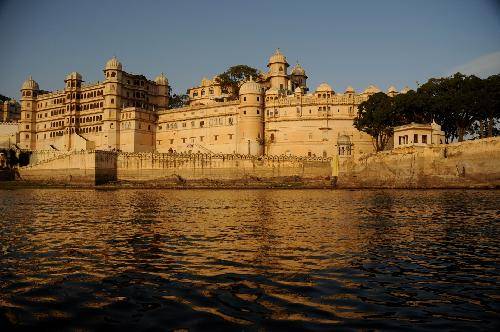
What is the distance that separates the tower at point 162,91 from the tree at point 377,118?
1895 inches

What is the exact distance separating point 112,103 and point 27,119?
26.9 metres

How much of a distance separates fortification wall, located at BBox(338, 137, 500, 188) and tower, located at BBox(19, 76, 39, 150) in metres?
75.2

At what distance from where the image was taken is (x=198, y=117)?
99.5m

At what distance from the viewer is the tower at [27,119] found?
112 meters

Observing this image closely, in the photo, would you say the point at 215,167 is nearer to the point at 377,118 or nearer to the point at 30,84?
the point at 377,118

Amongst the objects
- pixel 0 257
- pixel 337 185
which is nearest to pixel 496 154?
pixel 337 185

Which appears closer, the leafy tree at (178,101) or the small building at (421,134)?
the small building at (421,134)

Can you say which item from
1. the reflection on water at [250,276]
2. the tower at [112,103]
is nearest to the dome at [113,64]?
the tower at [112,103]

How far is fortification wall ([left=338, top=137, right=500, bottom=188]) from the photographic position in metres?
60.7

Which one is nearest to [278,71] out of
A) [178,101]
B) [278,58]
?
[278,58]

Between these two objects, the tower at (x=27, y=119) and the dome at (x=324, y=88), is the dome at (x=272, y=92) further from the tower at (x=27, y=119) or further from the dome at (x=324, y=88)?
the tower at (x=27, y=119)

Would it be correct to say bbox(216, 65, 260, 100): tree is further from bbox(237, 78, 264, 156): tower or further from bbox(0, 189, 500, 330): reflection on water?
bbox(0, 189, 500, 330): reflection on water

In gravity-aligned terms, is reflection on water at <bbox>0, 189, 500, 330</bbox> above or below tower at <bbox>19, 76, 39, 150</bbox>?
below

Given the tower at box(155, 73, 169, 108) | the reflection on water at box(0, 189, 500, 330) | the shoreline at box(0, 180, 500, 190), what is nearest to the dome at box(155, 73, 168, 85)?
the tower at box(155, 73, 169, 108)
